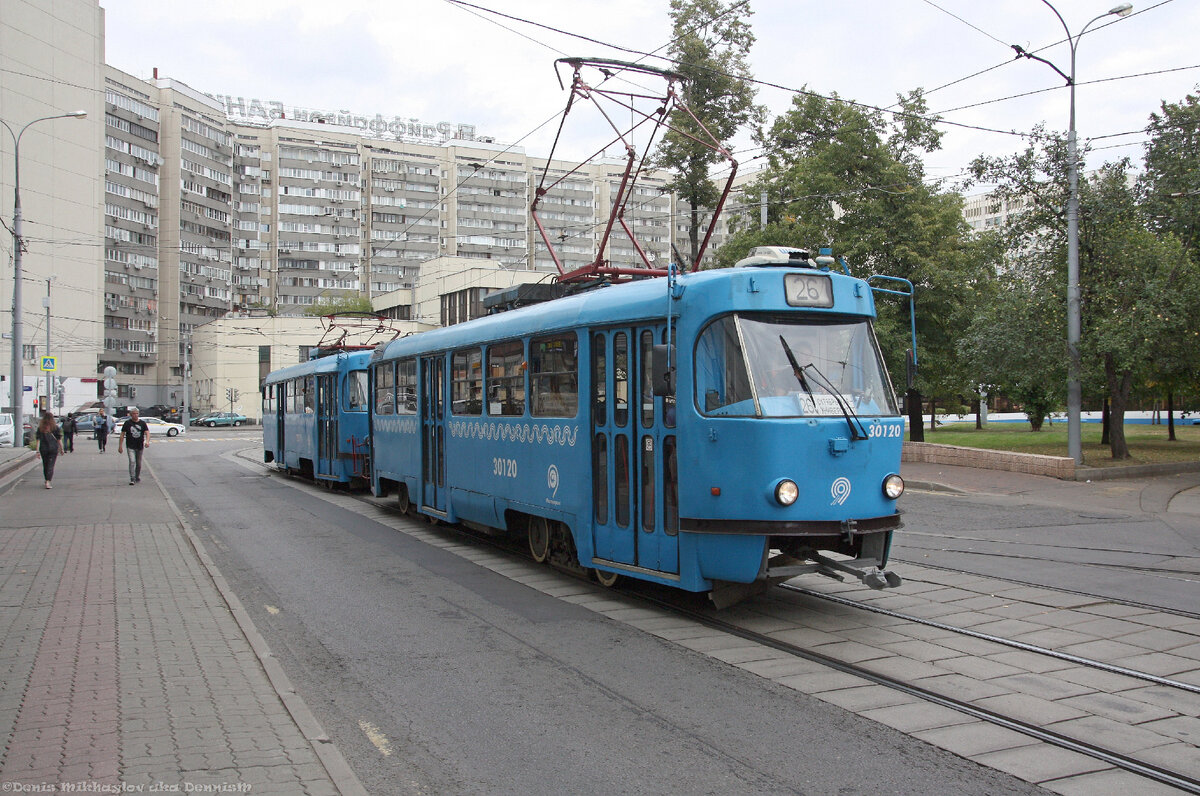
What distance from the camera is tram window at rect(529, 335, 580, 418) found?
944 centimetres

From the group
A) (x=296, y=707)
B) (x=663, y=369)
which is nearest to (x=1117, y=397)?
(x=663, y=369)

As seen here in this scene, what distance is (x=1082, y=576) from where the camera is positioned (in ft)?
32.6

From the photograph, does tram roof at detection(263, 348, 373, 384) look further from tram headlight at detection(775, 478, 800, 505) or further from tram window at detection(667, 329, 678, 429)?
tram headlight at detection(775, 478, 800, 505)

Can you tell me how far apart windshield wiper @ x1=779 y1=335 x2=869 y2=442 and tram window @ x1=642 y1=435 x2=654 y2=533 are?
141cm

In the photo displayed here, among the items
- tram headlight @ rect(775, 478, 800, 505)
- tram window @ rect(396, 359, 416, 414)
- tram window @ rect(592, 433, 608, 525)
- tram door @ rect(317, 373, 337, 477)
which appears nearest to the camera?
tram headlight @ rect(775, 478, 800, 505)

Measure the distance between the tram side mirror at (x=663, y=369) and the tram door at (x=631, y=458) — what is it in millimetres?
536

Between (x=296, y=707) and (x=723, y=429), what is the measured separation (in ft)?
12.4

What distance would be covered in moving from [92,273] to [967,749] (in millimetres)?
74854

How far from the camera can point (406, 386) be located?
15.0m

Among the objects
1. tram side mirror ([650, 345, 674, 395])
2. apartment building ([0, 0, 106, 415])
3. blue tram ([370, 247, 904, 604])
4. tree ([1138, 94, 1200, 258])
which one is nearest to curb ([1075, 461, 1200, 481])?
tree ([1138, 94, 1200, 258])

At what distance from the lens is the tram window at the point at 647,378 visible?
8352 mm

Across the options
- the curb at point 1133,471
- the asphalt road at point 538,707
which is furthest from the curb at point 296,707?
the curb at point 1133,471

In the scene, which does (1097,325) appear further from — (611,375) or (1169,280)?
(611,375)

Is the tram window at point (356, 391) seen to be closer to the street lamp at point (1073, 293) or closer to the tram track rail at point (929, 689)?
the tram track rail at point (929, 689)
